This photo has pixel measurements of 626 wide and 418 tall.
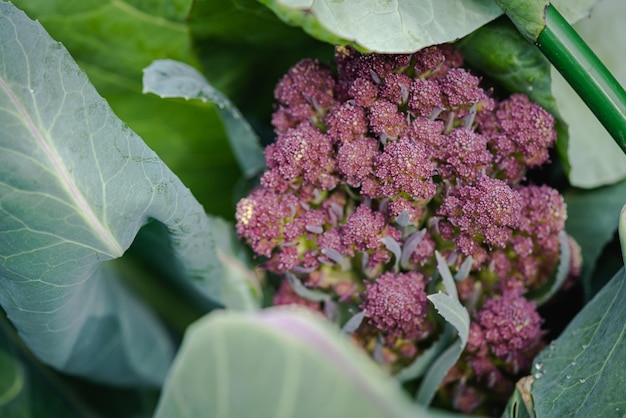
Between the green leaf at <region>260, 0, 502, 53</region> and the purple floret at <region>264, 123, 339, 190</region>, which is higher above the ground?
the green leaf at <region>260, 0, 502, 53</region>

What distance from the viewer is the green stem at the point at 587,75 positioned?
2.00 ft

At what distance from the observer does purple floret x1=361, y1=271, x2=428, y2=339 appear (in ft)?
2.15

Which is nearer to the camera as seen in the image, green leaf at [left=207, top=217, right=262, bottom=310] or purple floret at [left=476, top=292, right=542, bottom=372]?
purple floret at [left=476, top=292, right=542, bottom=372]

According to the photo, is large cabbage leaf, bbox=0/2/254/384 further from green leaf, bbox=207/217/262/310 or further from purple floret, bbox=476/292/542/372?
purple floret, bbox=476/292/542/372

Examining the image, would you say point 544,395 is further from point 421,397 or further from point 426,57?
point 426,57

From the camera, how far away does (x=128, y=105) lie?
0.98 m

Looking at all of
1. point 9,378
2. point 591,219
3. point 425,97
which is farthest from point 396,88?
point 9,378

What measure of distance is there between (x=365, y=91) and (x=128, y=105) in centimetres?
45

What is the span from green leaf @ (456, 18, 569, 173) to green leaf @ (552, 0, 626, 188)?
6 centimetres

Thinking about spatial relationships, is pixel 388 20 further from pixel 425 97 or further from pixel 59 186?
pixel 59 186

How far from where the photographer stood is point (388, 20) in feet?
2.08

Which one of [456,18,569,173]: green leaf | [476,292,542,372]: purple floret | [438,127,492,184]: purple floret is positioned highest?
[456,18,569,173]: green leaf

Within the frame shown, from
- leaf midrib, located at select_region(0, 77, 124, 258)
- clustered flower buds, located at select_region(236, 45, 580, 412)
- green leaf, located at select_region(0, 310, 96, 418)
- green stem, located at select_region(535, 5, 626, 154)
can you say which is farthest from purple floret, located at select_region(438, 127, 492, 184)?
green leaf, located at select_region(0, 310, 96, 418)

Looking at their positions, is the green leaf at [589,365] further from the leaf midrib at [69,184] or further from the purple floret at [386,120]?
the leaf midrib at [69,184]
